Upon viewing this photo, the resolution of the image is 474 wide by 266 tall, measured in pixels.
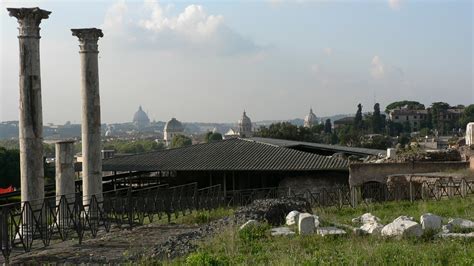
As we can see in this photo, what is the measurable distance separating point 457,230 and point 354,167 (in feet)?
46.2

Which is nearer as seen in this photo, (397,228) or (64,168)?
(397,228)

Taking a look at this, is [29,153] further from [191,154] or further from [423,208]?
[191,154]

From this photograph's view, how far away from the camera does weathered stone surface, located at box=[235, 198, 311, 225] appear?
15180 mm

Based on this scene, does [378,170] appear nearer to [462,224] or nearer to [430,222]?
[462,224]

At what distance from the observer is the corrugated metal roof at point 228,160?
90.8 ft

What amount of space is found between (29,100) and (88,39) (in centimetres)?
374

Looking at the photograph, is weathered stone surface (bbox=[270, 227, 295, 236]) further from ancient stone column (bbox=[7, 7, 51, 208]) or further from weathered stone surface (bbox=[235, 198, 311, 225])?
ancient stone column (bbox=[7, 7, 51, 208])

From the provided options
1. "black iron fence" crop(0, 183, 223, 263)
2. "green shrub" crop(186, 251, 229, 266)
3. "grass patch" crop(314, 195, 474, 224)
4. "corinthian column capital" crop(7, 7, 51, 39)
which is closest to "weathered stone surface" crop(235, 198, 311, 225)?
"grass patch" crop(314, 195, 474, 224)

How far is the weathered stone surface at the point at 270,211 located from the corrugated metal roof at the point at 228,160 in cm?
1023

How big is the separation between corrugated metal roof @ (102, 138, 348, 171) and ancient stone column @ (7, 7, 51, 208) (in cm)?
1149

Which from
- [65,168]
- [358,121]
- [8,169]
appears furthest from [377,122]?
[65,168]

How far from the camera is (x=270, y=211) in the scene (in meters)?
15.7

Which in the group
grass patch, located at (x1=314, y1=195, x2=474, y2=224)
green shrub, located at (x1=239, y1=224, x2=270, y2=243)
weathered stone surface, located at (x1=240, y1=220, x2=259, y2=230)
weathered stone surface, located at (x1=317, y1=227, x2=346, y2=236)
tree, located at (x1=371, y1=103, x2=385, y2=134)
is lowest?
grass patch, located at (x1=314, y1=195, x2=474, y2=224)

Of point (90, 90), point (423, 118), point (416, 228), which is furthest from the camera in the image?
point (423, 118)
